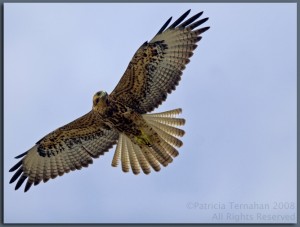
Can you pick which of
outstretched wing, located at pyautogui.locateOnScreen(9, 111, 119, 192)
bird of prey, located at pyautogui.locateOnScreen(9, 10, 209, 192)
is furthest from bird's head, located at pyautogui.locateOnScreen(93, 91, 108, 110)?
outstretched wing, located at pyautogui.locateOnScreen(9, 111, 119, 192)

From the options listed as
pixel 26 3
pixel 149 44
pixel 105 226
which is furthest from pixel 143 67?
pixel 105 226

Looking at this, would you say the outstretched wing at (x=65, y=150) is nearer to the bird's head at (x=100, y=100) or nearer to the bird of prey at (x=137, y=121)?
the bird of prey at (x=137, y=121)

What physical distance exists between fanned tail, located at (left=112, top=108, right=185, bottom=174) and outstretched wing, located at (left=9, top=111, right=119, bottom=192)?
0.87 feet

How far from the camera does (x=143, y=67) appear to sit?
10203 millimetres

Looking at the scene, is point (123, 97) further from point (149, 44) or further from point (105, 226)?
point (105, 226)

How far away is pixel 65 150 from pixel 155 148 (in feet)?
4.59

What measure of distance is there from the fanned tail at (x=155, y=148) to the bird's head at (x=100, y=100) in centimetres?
65

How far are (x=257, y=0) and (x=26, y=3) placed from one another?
3043mm

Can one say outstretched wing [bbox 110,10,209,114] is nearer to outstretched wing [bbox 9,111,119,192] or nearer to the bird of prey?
the bird of prey

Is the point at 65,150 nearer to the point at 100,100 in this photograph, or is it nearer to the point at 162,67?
the point at 100,100

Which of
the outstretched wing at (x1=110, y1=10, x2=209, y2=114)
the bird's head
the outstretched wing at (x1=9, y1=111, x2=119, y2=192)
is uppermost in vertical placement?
the outstretched wing at (x1=110, y1=10, x2=209, y2=114)

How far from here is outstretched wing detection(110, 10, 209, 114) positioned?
1028 cm

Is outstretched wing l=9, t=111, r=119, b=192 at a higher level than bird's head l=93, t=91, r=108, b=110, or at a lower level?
lower

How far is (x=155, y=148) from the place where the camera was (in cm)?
1047
